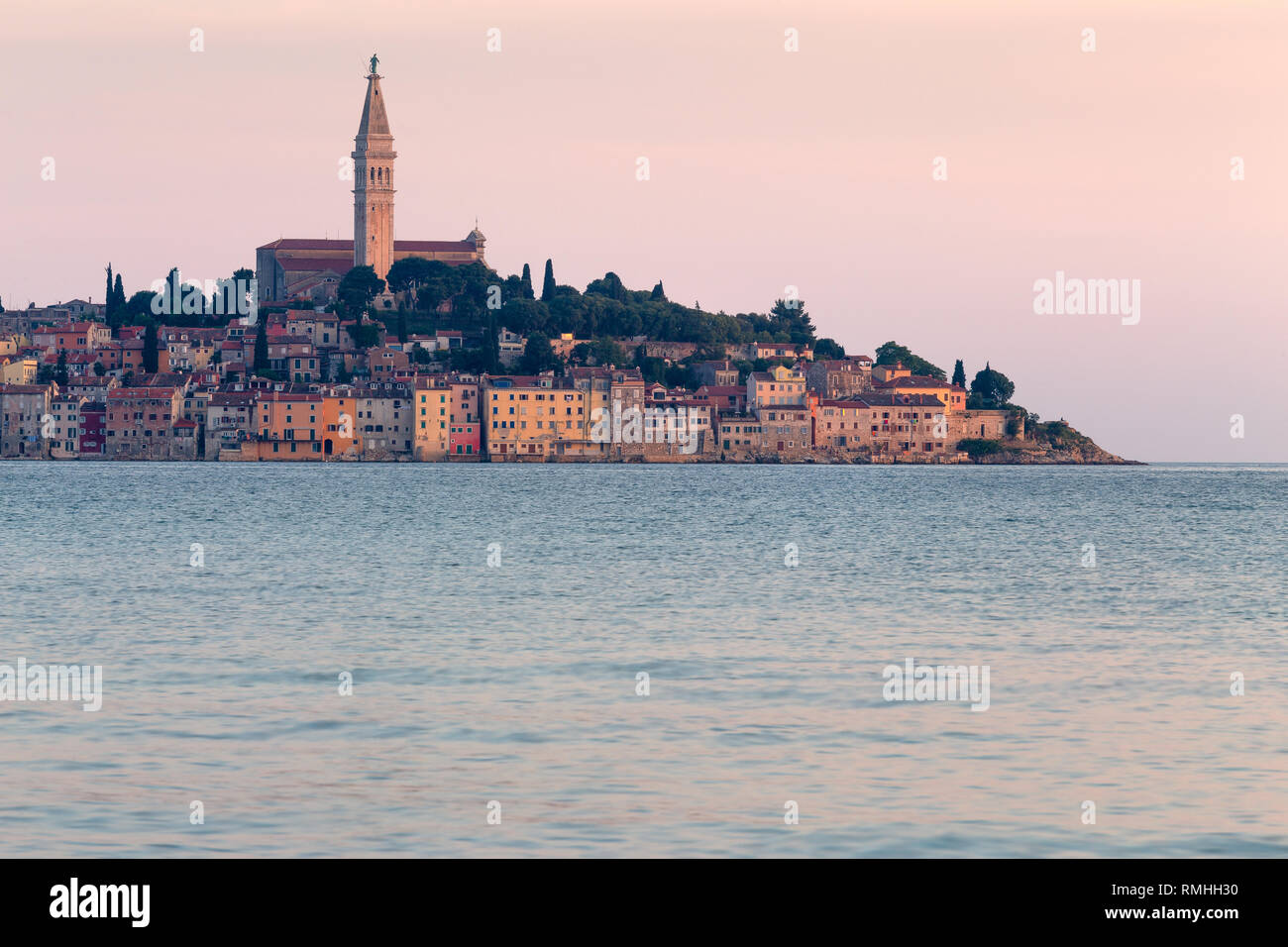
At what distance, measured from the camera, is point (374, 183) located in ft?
443

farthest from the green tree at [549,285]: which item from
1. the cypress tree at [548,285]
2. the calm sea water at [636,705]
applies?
the calm sea water at [636,705]

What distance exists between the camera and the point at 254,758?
10.3 m

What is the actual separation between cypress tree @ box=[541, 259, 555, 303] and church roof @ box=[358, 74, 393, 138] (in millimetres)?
16381

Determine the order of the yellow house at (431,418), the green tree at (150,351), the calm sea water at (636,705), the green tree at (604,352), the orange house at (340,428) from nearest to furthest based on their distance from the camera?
the calm sea water at (636,705) < the yellow house at (431,418) < the orange house at (340,428) < the green tree at (150,351) < the green tree at (604,352)

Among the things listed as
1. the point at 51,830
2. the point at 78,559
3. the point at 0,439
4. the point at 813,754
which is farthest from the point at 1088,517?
the point at 0,439

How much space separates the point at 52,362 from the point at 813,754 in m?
122

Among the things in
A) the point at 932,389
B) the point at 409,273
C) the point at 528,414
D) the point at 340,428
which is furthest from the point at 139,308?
the point at 932,389

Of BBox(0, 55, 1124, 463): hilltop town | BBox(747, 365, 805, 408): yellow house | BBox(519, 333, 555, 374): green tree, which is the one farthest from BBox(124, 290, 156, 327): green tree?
BBox(747, 365, 805, 408): yellow house

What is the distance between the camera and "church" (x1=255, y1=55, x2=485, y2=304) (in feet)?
443

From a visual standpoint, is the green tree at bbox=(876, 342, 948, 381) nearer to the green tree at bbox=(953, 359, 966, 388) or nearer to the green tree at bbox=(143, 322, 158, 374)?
the green tree at bbox=(953, 359, 966, 388)

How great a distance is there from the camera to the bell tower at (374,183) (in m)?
135

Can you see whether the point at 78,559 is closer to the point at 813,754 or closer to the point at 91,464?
the point at 813,754
